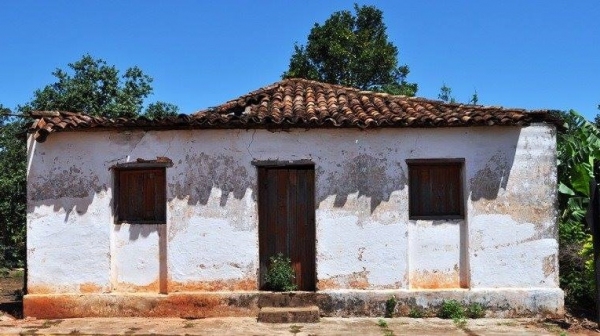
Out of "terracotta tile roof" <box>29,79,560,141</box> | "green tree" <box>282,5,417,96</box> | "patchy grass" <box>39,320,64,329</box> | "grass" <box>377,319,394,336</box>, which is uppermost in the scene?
Answer: "green tree" <box>282,5,417,96</box>

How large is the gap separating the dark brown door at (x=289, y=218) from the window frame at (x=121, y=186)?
1.59 meters

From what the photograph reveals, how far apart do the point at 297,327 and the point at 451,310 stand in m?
2.49

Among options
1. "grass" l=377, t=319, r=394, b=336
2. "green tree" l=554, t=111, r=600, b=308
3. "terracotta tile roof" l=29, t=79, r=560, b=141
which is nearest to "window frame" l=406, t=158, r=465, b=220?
"terracotta tile roof" l=29, t=79, r=560, b=141

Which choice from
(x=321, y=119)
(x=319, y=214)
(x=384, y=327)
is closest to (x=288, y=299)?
(x=319, y=214)

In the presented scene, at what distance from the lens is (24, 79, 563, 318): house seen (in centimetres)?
935

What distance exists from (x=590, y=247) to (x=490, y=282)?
2.08 m

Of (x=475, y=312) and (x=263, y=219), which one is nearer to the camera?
(x=475, y=312)

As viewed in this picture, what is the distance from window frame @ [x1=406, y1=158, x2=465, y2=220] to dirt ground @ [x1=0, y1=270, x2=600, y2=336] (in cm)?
164

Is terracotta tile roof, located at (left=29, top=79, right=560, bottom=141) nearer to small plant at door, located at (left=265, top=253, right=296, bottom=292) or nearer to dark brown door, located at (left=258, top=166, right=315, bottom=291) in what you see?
dark brown door, located at (left=258, top=166, right=315, bottom=291)

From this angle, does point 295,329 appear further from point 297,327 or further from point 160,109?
point 160,109

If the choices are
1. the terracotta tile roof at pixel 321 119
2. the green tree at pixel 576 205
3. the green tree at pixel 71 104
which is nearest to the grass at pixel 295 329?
the terracotta tile roof at pixel 321 119

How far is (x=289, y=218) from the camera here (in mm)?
9781

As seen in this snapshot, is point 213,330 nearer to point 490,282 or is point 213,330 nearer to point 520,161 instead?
point 490,282

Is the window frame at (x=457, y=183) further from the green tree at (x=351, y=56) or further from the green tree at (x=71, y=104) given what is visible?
the green tree at (x=351, y=56)
